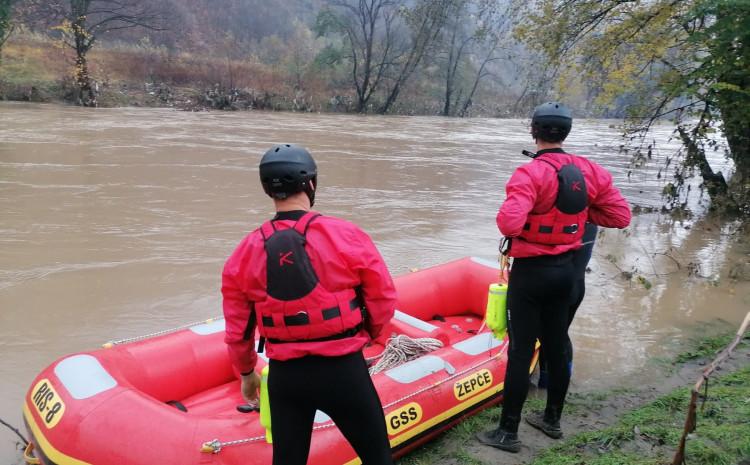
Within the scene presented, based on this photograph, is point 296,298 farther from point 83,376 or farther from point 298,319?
point 83,376

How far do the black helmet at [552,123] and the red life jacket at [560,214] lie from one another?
120mm

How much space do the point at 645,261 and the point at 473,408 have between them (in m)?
4.44

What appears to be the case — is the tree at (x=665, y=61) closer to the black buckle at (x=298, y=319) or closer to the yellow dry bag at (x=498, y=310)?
the yellow dry bag at (x=498, y=310)

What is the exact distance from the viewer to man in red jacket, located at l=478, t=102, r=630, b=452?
2.36 m

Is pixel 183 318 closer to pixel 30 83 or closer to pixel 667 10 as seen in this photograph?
pixel 667 10

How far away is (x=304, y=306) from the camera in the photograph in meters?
1.64

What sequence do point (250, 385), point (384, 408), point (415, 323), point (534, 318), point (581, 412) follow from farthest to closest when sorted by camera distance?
point (415, 323) → point (581, 412) → point (384, 408) → point (534, 318) → point (250, 385)

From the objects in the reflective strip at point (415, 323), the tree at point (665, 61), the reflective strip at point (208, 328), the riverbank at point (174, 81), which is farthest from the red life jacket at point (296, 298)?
the riverbank at point (174, 81)

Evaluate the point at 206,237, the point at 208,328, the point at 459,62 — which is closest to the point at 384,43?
the point at 459,62

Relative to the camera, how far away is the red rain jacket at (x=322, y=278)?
1.64 meters

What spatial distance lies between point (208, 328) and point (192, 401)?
421mm

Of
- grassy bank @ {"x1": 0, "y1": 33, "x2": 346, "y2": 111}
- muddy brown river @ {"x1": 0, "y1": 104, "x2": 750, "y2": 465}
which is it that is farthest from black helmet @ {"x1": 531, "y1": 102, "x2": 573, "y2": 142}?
grassy bank @ {"x1": 0, "y1": 33, "x2": 346, "y2": 111}

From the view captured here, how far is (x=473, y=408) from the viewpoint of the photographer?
3.16 m

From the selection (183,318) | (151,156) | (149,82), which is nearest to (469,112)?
(149,82)
